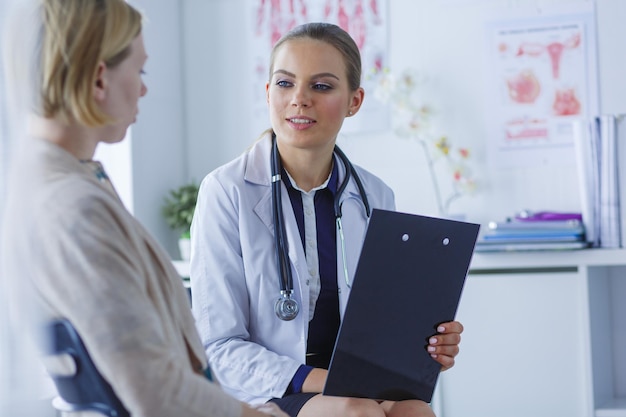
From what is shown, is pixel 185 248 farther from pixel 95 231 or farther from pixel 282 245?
pixel 95 231

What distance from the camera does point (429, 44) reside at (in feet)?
10.8

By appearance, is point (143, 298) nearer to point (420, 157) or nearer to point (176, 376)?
point (176, 376)

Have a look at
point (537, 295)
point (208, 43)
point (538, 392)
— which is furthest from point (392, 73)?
point (538, 392)

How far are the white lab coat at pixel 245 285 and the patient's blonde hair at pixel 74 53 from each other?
78cm

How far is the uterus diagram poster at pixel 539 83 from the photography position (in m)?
3.12

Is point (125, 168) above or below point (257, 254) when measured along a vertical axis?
above

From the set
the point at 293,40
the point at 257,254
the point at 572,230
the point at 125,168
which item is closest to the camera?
the point at 257,254

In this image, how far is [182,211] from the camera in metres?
3.35

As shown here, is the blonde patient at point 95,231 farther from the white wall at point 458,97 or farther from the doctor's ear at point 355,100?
the white wall at point 458,97

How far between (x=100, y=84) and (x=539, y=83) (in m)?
2.40

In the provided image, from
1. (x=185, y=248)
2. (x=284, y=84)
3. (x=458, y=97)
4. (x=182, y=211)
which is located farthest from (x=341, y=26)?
(x=284, y=84)

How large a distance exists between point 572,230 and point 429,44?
3.13ft

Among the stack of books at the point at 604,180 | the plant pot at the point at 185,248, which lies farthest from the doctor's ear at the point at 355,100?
the plant pot at the point at 185,248

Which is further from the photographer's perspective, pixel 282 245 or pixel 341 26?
pixel 341 26
